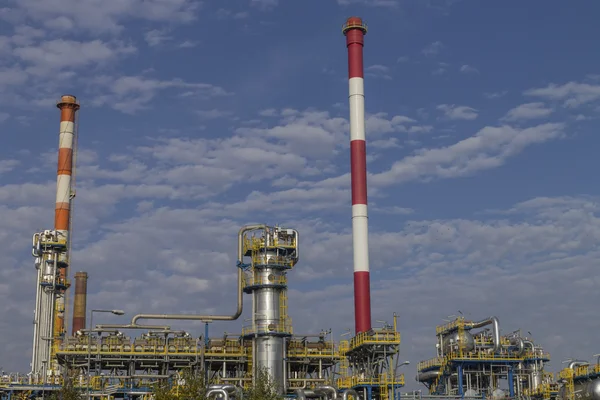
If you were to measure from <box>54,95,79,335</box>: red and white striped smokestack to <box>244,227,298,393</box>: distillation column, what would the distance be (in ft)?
81.5

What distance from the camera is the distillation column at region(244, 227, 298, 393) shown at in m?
80.7

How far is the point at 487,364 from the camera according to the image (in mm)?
83625

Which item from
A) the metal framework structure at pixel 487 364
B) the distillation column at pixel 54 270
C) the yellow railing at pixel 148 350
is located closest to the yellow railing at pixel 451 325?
the metal framework structure at pixel 487 364

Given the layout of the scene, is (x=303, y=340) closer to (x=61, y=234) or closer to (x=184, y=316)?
(x=184, y=316)

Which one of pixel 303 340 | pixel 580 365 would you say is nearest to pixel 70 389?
pixel 303 340

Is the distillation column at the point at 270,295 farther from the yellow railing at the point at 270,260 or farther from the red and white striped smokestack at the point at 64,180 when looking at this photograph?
the red and white striped smokestack at the point at 64,180

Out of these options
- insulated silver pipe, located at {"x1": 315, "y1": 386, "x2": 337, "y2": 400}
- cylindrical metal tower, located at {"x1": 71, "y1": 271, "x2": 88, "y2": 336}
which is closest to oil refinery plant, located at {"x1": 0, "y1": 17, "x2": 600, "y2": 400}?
insulated silver pipe, located at {"x1": 315, "y1": 386, "x2": 337, "y2": 400}

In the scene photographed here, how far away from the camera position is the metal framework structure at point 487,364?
8225 centimetres

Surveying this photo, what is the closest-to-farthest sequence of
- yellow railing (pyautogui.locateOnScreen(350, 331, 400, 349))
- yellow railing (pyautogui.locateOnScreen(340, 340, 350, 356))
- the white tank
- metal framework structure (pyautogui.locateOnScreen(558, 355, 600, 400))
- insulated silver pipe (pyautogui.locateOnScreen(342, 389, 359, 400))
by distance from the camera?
1. metal framework structure (pyautogui.locateOnScreen(558, 355, 600, 400))
2. insulated silver pipe (pyautogui.locateOnScreen(342, 389, 359, 400))
3. yellow railing (pyautogui.locateOnScreen(350, 331, 400, 349))
4. the white tank
5. yellow railing (pyautogui.locateOnScreen(340, 340, 350, 356))

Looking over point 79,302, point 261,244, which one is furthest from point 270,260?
point 79,302

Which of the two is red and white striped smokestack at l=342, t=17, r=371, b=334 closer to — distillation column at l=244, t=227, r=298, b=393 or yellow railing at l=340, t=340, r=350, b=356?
yellow railing at l=340, t=340, r=350, b=356

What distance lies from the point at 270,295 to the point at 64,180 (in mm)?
34177

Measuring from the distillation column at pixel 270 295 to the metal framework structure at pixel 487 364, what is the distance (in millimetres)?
16443

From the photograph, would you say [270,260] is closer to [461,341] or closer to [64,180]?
[461,341]
